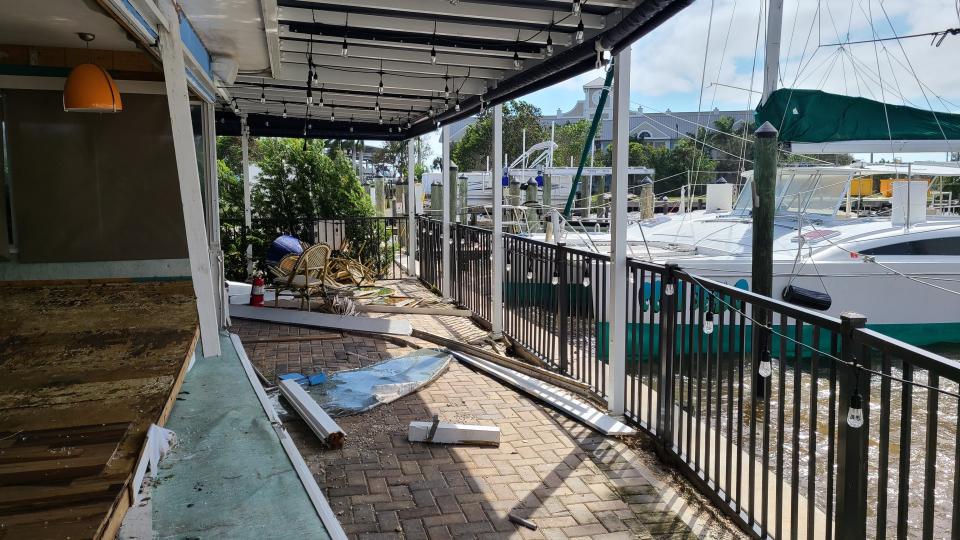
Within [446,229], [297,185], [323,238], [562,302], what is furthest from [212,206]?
[297,185]

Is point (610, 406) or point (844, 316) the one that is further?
point (610, 406)

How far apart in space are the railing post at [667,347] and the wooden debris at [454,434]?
3.73ft

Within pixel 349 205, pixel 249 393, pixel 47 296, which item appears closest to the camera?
pixel 47 296

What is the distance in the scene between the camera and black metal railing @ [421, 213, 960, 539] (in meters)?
2.69

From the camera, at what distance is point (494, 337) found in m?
8.34

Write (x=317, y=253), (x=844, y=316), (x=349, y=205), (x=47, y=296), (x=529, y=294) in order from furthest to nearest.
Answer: (x=349, y=205)
(x=317, y=253)
(x=529, y=294)
(x=47, y=296)
(x=844, y=316)

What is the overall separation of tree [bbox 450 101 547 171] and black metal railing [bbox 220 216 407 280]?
93.2 ft

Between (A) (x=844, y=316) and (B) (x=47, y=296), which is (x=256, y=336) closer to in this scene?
(B) (x=47, y=296)

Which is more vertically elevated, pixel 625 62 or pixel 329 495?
pixel 625 62

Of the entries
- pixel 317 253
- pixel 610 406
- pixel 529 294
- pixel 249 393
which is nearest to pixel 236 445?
pixel 249 393

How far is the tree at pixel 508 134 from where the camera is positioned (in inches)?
1677

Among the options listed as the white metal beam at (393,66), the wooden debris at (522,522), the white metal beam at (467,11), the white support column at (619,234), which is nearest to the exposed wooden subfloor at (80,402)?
the wooden debris at (522,522)

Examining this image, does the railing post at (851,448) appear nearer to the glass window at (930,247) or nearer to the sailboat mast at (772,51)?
the sailboat mast at (772,51)

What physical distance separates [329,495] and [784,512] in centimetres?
250
